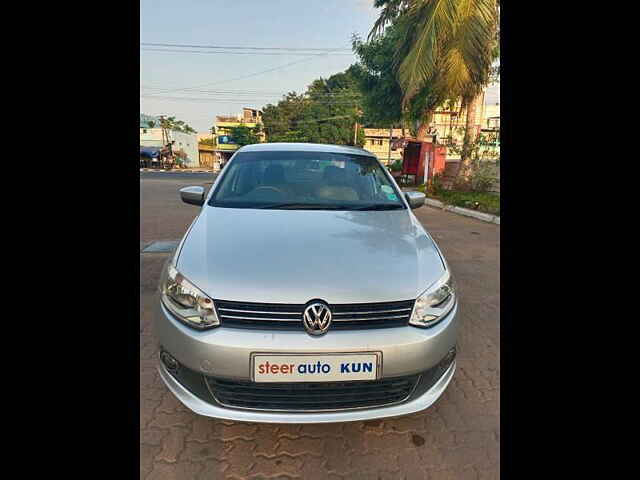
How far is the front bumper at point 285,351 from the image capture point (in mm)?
1484

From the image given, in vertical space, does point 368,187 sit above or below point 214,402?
above

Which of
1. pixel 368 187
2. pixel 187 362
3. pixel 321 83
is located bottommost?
pixel 187 362

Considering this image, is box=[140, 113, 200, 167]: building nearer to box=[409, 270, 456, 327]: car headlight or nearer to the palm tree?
the palm tree

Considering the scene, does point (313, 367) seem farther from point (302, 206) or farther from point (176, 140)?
point (176, 140)

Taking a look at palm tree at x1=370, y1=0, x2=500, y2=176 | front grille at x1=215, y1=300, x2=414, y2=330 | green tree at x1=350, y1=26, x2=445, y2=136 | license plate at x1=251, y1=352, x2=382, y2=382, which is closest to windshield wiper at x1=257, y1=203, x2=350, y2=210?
front grille at x1=215, y1=300, x2=414, y2=330

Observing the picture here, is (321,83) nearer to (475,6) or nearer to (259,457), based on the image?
(475,6)

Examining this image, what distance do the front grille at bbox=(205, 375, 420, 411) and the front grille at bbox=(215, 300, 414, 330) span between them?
0.77ft

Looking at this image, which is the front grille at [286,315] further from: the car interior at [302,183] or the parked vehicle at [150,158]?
the parked vehicle at [150,158]

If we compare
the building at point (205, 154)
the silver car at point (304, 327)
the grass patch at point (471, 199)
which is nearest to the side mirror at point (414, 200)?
the silver car at point (304, 327)

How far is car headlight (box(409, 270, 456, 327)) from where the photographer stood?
1.65 m

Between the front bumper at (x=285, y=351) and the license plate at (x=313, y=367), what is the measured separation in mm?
23
